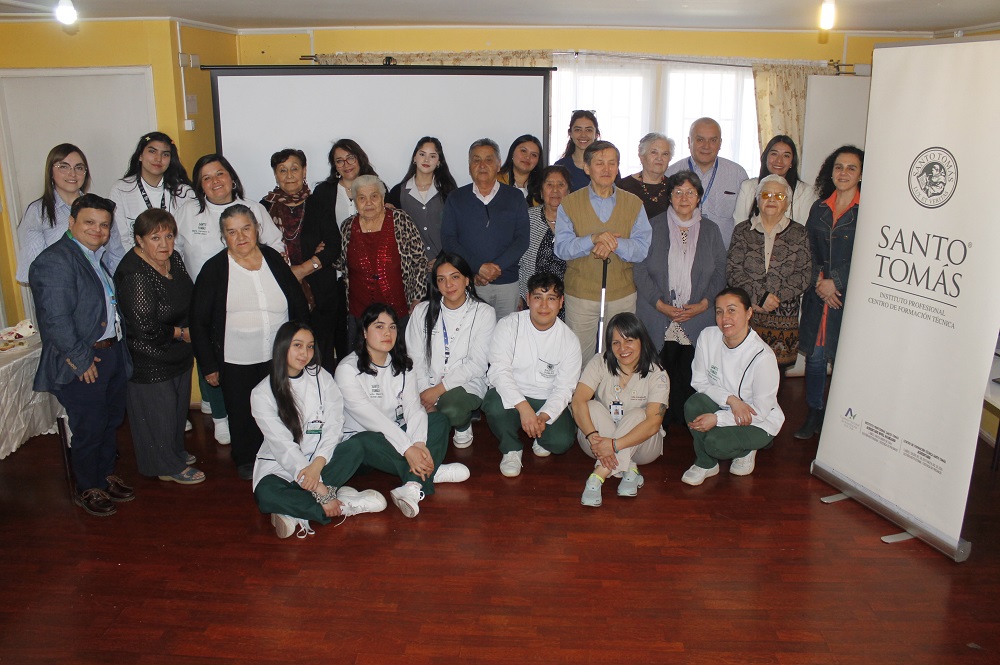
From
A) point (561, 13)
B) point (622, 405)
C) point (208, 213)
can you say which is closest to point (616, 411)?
point (622, 405)

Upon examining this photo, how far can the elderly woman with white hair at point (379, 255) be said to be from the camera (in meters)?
4.30

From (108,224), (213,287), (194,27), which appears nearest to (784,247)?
(213,287)

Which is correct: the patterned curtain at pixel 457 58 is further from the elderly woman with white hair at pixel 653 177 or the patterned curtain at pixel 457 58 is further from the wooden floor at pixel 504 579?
the wooden floor at pixel 504 579

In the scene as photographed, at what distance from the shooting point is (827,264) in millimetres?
4289

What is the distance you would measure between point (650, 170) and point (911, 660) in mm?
2983

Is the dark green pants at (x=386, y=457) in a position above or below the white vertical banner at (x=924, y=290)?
below

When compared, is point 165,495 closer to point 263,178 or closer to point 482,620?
point 482,620

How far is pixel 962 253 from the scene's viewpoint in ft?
10.1

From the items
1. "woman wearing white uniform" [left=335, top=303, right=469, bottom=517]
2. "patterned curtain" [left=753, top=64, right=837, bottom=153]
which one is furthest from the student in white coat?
"patterned curtain" [left=753, top=64, right=837, bottom=153]

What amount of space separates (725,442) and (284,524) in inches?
88.3

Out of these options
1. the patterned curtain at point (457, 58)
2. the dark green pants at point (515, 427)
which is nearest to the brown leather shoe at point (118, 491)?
the dark green pants at point (515, 427)

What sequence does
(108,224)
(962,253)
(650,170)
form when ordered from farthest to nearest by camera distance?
1. (650,170)
2. (108,224)
3. (962,253)

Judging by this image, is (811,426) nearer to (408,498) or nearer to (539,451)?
(539,451)

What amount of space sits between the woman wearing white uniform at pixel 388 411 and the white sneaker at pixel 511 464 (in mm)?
386
